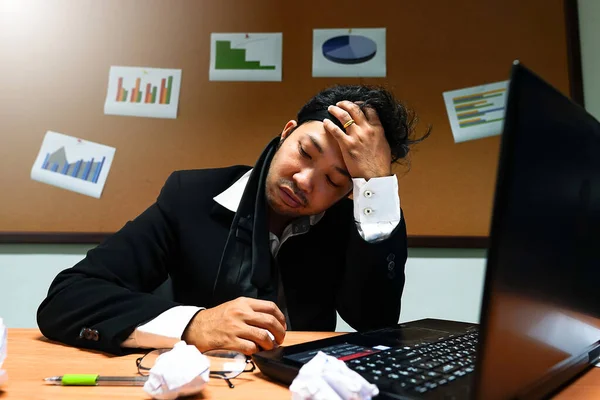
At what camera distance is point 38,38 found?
183cm

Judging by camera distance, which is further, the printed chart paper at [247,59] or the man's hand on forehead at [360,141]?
the printed chart paper at [247,59]

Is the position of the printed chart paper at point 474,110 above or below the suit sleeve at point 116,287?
above

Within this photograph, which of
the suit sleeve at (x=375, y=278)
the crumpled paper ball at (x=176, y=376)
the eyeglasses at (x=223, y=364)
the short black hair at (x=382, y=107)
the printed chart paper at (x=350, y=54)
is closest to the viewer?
the crumpled paper ball at (x=176, y=376)

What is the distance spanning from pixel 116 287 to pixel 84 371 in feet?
0.77

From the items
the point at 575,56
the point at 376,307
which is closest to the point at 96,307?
the point at 376,307

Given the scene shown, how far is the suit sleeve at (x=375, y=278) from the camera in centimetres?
109

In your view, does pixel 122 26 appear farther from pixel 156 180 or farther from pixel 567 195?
pixel 567 195

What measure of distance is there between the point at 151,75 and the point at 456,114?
1107mm

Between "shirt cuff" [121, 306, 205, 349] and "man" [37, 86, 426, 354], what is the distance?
0.64ft

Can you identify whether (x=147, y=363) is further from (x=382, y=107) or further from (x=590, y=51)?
(x=590, y=51)

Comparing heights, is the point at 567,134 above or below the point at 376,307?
above

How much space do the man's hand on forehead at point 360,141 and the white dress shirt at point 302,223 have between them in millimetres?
34

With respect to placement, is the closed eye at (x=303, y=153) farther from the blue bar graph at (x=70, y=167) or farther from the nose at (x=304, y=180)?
the blue bar graph at (x=70, y=167)

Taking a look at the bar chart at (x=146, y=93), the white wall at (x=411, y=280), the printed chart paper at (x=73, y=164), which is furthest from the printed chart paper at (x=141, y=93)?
the white wall at (x=411, y=280)
